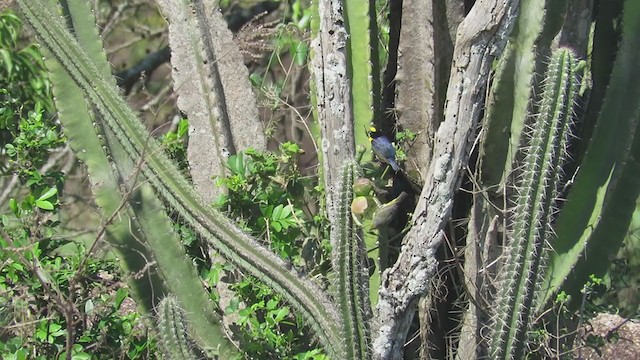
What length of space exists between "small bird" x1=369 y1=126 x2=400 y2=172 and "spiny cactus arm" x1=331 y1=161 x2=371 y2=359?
55 cm

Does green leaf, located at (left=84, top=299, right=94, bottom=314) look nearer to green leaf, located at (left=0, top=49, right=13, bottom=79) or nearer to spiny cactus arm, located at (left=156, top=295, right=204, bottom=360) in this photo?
spiny cactus arm, located at (left=156, top=295, right=204, bottom=360)

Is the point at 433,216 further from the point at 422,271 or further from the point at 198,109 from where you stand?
the point at 198,109

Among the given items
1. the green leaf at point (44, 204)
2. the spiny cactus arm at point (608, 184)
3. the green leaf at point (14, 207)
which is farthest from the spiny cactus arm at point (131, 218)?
the spiny cactus arm at point (608, 184)

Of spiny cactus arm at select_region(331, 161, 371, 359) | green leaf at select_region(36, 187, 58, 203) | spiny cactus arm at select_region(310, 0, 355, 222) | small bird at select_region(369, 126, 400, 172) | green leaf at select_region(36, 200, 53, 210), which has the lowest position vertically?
spiny cactus arm at select_region(331, 161, 371, 359)

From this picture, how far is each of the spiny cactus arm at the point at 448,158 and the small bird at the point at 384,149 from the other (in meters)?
0.40

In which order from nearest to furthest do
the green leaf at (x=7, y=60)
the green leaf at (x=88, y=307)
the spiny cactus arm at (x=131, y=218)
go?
the green leaf at (x=88, y=307), the spiny cactus arm at (x=131, y=218), the green leaf at (x=7, y=60)

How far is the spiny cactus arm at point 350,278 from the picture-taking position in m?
2.81

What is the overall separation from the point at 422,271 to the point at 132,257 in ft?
3.78

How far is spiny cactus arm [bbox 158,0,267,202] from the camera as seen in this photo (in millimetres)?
3875

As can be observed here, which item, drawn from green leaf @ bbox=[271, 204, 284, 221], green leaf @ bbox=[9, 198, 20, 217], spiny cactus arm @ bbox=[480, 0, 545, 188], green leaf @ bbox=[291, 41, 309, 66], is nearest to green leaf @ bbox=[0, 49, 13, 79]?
green leaf @ bbox=[291, 41, 309, 66]

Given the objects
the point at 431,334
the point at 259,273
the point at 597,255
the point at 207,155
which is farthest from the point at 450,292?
the point at 207,155

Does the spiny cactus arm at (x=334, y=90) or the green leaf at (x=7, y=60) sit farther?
the green leaf at (x=7, y=60)

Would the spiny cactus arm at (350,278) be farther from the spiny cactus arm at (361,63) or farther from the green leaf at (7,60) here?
the green leaf at (7,60)

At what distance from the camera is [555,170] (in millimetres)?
2863
